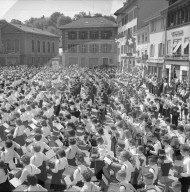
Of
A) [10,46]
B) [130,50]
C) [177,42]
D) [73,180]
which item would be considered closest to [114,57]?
[130,50]

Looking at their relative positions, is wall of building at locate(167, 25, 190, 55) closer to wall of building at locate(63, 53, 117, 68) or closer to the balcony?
the balcony

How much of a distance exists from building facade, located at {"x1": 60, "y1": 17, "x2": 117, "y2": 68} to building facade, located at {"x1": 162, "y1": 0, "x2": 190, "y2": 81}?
24287 millimetres

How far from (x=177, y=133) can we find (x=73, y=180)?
364 centimetres

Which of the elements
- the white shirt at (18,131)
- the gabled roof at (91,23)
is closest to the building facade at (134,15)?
the gabled roof at (91,23)

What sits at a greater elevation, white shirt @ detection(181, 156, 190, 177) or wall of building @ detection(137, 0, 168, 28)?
wall of building @ detection(137, 0, 168, 28)

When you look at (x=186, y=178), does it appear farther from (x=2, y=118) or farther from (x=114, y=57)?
(x=114, y=57)

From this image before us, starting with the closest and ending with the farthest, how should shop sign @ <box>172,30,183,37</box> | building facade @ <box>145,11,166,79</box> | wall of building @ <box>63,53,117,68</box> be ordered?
shop sign @ <box>172,30,183,37</box> → building facade @ <box>145,11,166,79</box> → wall of building @ <box>63,53,117,68</box>

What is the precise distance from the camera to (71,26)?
172 feet

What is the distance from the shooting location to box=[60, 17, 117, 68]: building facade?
51062 millimetres

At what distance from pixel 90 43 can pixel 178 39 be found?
95.3ft

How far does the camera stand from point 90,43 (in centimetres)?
5162

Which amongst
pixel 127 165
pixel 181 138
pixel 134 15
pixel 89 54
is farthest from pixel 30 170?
pixel 89 54

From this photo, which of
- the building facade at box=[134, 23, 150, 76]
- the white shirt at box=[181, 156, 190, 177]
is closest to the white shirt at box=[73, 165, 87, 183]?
the white shirt at box=[181, 156, 190, 177]

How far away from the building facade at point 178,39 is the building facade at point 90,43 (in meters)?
24.3
